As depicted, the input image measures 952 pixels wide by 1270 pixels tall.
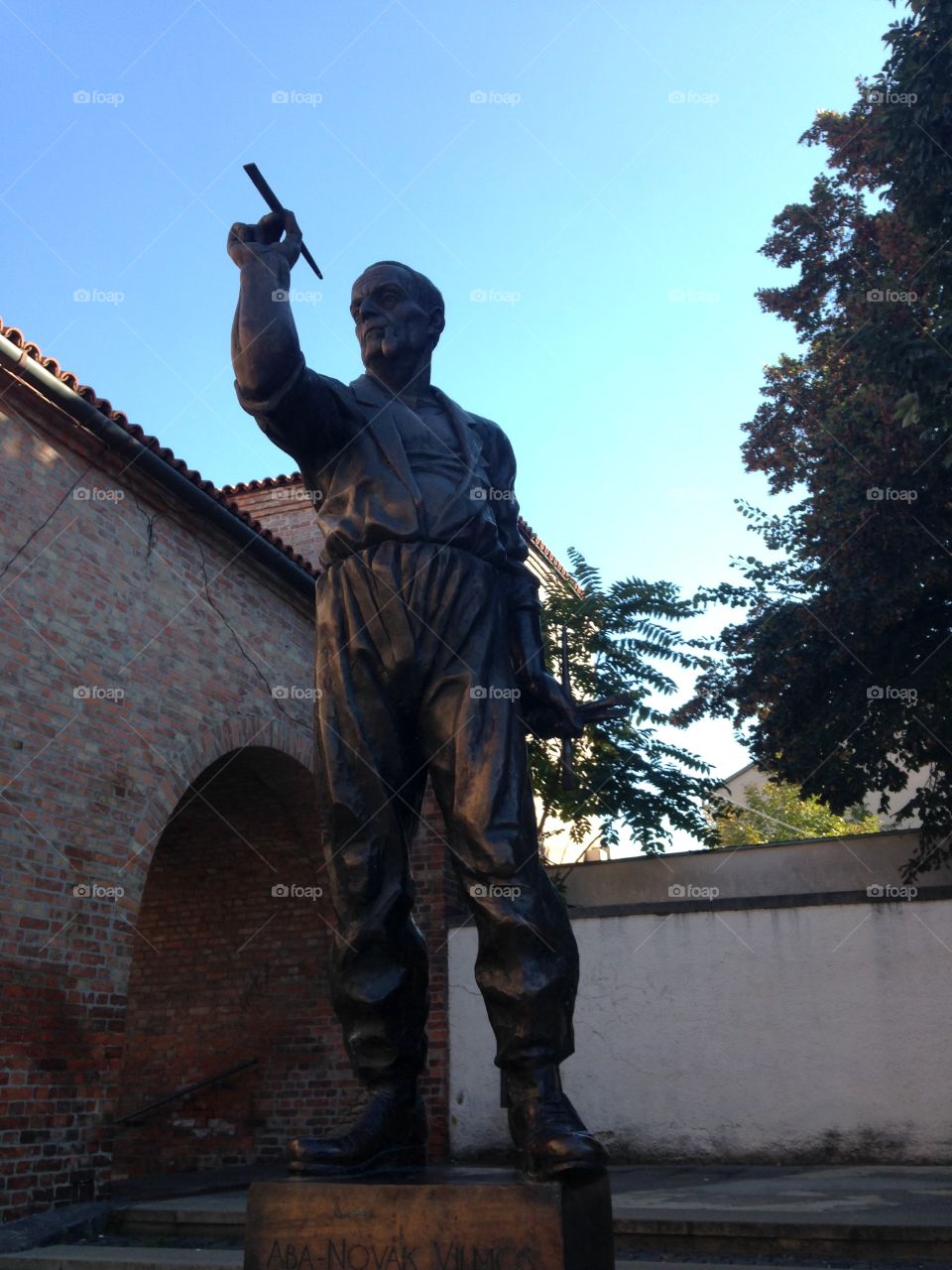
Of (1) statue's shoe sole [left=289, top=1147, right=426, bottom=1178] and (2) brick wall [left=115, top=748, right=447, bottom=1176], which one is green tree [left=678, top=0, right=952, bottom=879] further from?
(1) statue's shoe sole [left=289, top=1147, right=426, bottom=1178]

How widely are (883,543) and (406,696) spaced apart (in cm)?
863

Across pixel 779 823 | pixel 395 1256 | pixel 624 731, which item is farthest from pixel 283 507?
pixel 779 823

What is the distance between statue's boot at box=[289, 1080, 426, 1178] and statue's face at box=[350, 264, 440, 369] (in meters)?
A: 1.89

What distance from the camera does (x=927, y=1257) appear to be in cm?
426

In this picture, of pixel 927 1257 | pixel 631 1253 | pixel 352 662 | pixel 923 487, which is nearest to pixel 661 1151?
pixel 631 1253

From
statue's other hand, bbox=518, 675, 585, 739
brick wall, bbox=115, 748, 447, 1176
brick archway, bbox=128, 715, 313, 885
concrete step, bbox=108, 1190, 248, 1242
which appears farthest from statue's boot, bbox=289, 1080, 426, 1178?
brick wall, bbox=115, 748, 447, 1176

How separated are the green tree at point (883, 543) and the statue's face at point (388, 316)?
668 cm

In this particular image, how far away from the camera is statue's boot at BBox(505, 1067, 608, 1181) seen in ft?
7.16

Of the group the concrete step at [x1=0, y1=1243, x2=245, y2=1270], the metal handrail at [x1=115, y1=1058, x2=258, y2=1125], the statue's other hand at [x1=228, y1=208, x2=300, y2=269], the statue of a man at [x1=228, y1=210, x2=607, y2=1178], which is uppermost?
the statue's other hand at [x1=228, y1=208, x2=300, y2=269]

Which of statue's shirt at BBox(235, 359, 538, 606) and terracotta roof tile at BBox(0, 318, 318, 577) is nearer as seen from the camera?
statue's shirt at BBox(235, 359, 538, 606)

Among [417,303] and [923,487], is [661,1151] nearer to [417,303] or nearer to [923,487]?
[923,487]

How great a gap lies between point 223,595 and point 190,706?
47.6 inches

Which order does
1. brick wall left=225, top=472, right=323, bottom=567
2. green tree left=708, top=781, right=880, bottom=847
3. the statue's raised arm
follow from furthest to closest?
green tree left=708, top=781, right=880, bottom=847, brick wall left=225, top=472, right=323, bottom=567, the statue's raised arm

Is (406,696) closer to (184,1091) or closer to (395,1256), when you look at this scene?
(395,1256)
